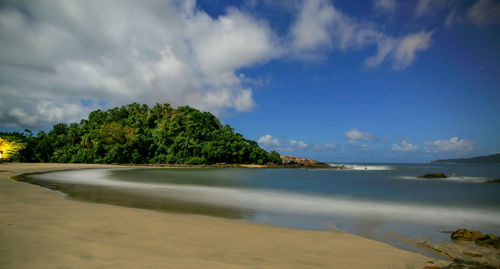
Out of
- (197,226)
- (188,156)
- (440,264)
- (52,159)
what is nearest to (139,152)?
(188,156)

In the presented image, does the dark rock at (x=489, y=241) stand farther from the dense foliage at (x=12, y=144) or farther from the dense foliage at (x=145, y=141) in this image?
the dense foliage at (x=12, y=144)

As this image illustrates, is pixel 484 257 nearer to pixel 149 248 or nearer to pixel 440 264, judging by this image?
pixel 440 264

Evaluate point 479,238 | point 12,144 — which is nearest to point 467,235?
point 479,238

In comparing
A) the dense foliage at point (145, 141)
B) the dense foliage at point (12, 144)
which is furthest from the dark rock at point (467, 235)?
the dense foliage at point (12, 144)

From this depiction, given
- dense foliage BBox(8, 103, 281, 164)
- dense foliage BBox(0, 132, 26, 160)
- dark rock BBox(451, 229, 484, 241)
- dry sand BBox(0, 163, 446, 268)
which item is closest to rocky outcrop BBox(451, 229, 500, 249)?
dark rock BBox(451, 229, 484, 241)

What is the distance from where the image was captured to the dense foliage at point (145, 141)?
45875 millimetres

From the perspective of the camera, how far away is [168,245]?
12.5 feet

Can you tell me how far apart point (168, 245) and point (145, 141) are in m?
46.1

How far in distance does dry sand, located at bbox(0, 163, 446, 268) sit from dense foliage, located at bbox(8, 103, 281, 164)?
1630 inches

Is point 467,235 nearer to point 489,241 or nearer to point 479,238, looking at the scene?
point 479,238

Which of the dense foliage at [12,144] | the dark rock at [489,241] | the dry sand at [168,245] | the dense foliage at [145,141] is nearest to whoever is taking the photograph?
the dry sand at [168,245]

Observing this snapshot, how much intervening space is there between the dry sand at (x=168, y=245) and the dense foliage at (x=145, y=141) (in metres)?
41.4

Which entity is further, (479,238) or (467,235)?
(467,235)

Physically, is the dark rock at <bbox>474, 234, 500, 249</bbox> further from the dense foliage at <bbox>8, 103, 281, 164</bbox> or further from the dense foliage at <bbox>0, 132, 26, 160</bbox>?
the dense foliage at <bbox>0, 132, 26, 160</bbox>
